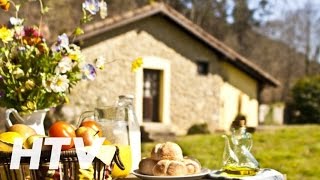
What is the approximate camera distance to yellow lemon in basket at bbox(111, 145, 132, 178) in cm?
189

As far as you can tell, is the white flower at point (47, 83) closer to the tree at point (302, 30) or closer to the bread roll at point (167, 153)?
the bread roll at point (167, 153)

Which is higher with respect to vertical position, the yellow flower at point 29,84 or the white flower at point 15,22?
the white flower at point 15,22

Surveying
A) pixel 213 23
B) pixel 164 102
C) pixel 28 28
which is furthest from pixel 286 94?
pixel 28 28

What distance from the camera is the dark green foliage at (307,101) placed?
17.7m

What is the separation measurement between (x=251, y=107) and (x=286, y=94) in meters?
11.9

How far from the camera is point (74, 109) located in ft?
38.2

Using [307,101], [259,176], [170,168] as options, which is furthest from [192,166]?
[307,101]

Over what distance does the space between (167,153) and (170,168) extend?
0.06 m

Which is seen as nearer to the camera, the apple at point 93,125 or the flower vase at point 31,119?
the apple at point 93,125

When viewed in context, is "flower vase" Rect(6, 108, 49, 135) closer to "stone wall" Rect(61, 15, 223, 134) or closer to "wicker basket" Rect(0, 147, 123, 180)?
"wicker basket" Rect(0, 147, 123, 180)

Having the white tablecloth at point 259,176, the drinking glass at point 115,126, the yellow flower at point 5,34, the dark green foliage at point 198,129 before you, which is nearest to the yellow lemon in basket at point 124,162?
the drinking glass at point 115,126

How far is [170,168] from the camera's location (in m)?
1.81

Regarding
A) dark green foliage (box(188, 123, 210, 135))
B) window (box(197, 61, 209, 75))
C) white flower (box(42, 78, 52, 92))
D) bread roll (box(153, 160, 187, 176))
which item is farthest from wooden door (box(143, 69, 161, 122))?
bread roll (box(153, 160, 187, 176))

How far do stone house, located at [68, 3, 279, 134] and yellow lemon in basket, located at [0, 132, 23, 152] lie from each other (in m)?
9.58
